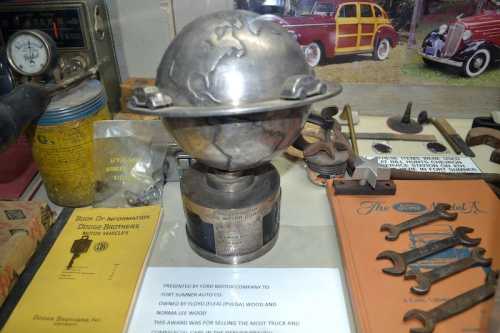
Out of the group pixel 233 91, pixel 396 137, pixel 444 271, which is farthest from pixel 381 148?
pixel 233 91

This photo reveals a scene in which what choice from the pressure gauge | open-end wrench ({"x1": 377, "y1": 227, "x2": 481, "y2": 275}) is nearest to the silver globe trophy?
open-end wrench ({"x1": 377, "y1": 227, "x2": 481, "y2": 275})

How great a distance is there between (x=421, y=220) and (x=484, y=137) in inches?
20.5

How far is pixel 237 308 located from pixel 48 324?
0.32m

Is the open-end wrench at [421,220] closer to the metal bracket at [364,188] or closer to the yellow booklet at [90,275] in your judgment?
the metal bracket at [364,188]

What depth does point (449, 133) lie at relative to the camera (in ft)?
3.99

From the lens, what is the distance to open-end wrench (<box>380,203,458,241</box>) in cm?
79

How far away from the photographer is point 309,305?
0.70m

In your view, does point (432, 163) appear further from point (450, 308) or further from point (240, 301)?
point (240, 301)

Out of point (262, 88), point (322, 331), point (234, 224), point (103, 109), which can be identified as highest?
point (262, 88)

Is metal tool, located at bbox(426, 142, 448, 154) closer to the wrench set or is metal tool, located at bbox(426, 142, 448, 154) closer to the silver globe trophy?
the wrench set

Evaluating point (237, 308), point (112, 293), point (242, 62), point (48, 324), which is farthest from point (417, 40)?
point (48, 324)

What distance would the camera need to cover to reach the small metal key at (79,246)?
2.58 feet

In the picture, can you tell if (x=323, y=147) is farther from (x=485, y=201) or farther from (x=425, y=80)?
(x=425, y=80)

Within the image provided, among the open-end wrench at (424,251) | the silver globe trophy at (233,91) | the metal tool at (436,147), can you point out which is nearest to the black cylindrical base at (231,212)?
the silver globe trophy at (233,91)
